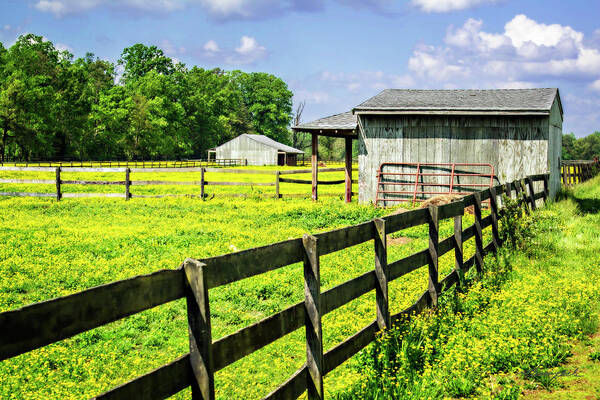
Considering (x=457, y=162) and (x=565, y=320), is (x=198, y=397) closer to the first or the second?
(x=565, y=320)

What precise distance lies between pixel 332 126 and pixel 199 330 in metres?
18.2

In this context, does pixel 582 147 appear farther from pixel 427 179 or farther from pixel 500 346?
pixel 500 346

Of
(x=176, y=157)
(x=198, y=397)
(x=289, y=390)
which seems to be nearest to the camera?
(x=198, y=397)

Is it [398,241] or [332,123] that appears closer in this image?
[398,241]

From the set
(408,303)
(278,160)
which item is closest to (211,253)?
(408,303)

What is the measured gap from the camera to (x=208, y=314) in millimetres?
2971

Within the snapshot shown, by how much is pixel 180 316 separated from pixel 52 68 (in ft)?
265

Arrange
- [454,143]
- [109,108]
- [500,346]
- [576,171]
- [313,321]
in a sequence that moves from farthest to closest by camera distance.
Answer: [109,108]
[576,171]
[454,143]
[500,346]
[313,321]

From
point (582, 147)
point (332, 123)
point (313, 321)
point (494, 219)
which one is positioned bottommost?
point (313, 321)

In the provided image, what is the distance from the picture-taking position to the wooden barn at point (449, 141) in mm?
18109

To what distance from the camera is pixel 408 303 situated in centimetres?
693

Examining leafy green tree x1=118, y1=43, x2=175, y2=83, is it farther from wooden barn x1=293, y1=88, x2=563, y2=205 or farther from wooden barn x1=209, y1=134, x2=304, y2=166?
wooden barn x1=293, y1=88, x2=563, y2=205

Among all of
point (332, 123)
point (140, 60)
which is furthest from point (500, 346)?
point (140, 60)

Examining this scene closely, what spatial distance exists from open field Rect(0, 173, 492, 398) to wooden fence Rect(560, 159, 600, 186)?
14696 millimetres
